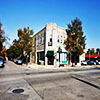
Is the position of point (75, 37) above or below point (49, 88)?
above

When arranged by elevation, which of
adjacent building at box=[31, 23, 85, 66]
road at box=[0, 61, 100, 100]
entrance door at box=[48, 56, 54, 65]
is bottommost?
road at box=[0, 61, 100, 100]

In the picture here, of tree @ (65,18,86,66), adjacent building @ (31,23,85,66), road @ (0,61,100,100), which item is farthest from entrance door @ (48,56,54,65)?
road @ (0,61,100,100)

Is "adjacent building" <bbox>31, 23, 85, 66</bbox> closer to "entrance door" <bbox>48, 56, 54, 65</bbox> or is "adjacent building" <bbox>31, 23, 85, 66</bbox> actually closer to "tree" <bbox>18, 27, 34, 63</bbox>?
"entrance door" <bbox>48, 56, 54, 65</bbox>

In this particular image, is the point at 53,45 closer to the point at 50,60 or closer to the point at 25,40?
the point at 50,60

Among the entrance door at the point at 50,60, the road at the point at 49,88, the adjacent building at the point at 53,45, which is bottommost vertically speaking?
the road at the point at 49,88

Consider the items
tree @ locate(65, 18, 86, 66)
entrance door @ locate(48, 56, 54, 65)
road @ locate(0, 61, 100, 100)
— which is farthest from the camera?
entrance door @ locate(48, 56, 54, 65)

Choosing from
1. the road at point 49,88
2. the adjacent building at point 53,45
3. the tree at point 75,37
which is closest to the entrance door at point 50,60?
the adjacent building at point 53,45

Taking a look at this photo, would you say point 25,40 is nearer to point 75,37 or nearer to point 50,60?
point 50,60

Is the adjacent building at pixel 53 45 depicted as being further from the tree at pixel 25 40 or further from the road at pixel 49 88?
the road at pixel 49 88

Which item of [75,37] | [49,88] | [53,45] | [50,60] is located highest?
[75,37]

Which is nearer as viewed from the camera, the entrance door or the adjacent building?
the adjacent building

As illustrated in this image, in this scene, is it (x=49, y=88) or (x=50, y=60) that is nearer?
(x=49, y=88)

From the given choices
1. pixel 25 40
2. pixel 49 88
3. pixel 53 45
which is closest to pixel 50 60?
pixel 53 45

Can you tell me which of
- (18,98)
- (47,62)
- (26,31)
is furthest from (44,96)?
(26,31)
